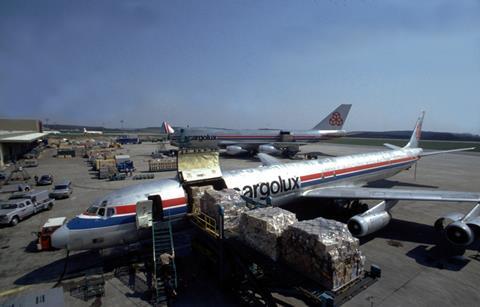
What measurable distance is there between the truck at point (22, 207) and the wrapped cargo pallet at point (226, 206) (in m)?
18.1

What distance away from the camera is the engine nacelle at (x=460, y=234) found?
50.0ft

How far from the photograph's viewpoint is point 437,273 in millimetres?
14414

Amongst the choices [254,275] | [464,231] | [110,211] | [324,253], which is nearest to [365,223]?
[464,231]

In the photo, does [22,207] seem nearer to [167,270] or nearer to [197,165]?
[197,165]

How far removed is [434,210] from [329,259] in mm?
23397

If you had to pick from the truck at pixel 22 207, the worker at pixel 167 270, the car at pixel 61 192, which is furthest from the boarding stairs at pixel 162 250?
the car at pixel 61 192

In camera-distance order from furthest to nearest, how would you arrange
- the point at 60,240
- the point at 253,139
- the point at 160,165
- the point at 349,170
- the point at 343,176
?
the point at 253,139, the point at 160,165, the point at 349,170, the point at 343,176, the point at 60,240

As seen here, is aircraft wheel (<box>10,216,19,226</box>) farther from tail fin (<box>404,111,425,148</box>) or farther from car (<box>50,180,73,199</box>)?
tail fin (<box>404,111,425,148</box>)

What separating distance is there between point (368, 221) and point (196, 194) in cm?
1113

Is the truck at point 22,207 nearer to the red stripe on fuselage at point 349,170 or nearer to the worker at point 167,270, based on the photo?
the worker at point 167,270

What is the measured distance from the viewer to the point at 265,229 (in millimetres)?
10094

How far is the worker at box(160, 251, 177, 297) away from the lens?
12.4 meters

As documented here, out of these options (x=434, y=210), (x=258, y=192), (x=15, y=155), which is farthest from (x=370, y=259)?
(x=15, y=155)

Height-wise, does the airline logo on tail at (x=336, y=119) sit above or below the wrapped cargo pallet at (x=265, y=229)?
above
